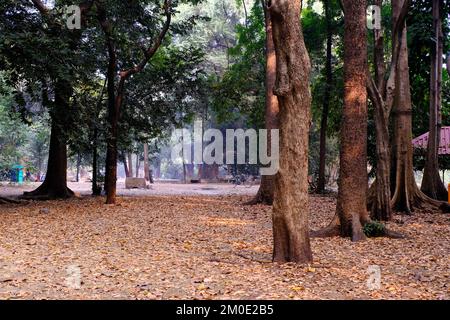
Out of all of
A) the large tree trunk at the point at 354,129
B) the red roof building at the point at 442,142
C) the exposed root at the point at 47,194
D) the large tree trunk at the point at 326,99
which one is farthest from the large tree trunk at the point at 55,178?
the red roof building at the point at 442,142

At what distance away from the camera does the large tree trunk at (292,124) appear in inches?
248

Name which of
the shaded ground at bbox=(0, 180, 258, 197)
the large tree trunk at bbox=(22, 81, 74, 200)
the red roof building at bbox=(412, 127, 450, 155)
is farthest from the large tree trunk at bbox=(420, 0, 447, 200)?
the large tree trunk at bbox=(22, 81, 74, 200)

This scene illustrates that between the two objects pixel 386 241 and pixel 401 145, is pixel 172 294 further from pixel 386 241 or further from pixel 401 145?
pixel 401 145

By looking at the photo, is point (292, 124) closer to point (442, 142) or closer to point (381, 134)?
point (381, 134)

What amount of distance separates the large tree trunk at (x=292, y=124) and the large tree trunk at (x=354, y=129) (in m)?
3.01

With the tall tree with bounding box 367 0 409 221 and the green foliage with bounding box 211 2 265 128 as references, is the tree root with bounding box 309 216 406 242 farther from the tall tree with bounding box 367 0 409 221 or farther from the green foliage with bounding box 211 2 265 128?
the green foliage with bounding box 211 2 265 128

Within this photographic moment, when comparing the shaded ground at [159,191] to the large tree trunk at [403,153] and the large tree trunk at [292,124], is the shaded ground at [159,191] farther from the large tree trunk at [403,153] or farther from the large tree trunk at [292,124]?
the large tree trunk at [292,124]

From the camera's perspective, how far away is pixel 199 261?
682cm

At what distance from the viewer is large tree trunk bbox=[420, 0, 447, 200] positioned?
1472cm

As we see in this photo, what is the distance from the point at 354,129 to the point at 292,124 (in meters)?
3.55

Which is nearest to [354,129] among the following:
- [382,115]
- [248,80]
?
[382,115]

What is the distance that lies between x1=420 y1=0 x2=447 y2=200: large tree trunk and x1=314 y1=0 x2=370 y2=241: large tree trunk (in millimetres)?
6233

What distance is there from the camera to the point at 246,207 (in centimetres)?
1556

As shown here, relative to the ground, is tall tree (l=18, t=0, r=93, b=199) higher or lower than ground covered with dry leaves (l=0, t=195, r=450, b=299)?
higher
